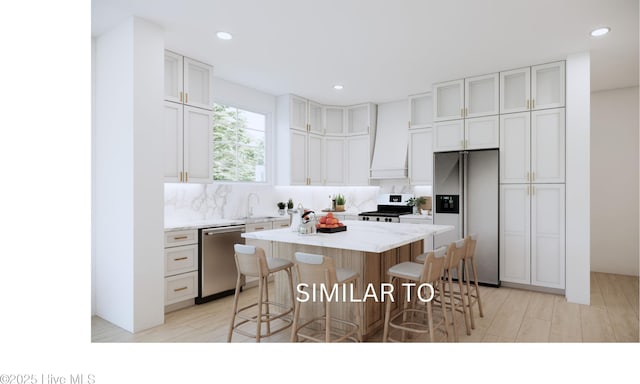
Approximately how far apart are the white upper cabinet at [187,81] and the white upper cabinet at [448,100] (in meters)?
3.05

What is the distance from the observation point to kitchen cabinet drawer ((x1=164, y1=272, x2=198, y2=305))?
11.7 feet

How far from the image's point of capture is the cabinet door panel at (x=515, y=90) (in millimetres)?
4250

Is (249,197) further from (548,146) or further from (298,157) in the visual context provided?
(548,146)

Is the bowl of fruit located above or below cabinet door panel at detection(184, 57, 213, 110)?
below

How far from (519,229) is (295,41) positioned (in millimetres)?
3467

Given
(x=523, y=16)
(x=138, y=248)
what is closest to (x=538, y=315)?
(x=523, y=16)

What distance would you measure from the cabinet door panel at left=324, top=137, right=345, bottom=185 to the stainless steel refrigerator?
1.86 meters

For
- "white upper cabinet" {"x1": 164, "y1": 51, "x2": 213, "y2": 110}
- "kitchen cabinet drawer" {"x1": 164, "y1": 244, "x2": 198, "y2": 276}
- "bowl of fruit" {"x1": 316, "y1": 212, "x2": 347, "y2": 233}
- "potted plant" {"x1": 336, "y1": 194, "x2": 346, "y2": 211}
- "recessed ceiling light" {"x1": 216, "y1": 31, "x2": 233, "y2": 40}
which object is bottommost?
"kitchen cabinet drawer" {"x1": 164, "y1": 244, "x2": 198, "y2": 276}

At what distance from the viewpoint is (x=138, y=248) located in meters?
3.01

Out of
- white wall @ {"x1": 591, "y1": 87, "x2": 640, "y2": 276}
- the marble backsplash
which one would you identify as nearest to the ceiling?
white wall @ {"x1": 591, "y1": 87, "x2": 640, "y2": 276}

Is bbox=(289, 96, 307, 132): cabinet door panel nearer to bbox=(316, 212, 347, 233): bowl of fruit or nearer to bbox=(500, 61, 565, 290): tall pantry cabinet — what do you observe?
bbox=(316, 212, 347, 233): bowl of fruit

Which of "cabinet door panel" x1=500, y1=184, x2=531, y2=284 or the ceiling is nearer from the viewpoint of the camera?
the ceiling
